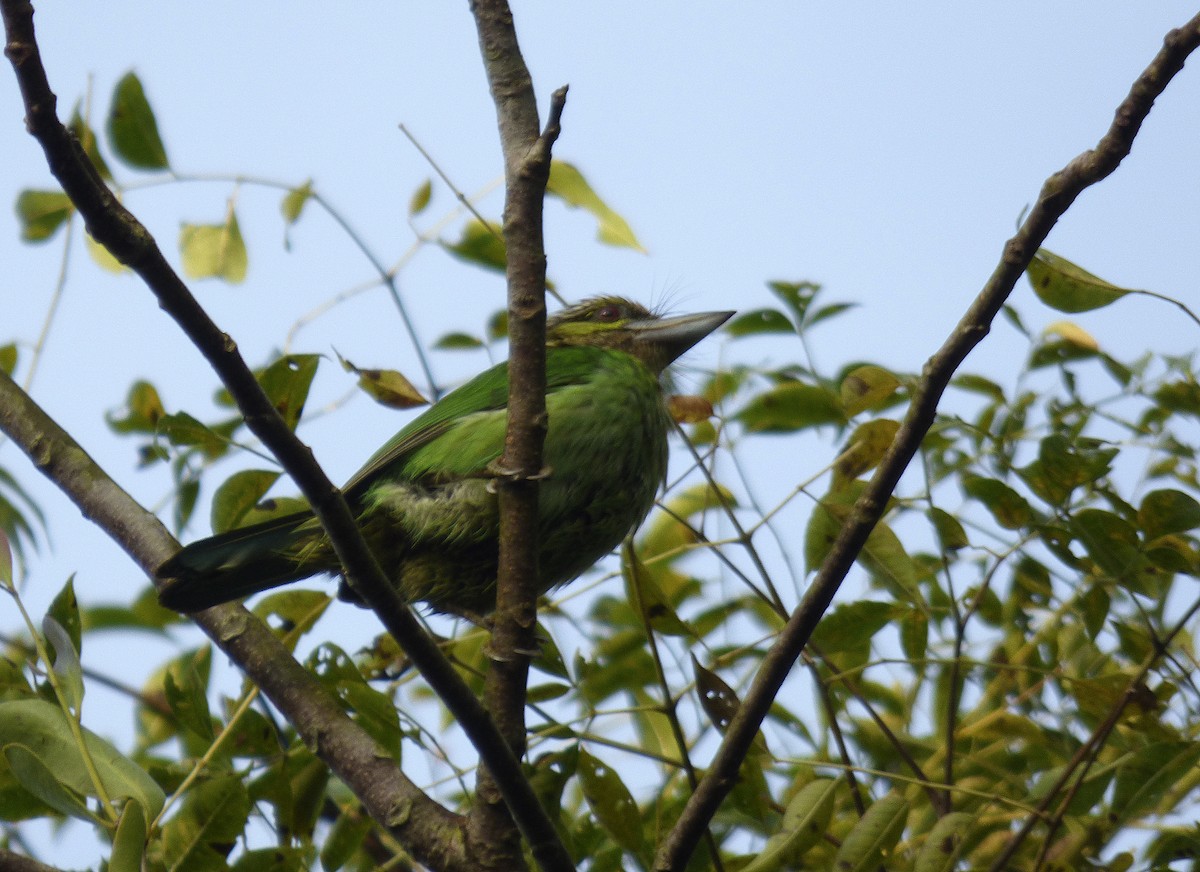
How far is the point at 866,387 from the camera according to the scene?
7.77 feet

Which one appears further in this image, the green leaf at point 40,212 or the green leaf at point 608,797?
the green leaf at point 40,212

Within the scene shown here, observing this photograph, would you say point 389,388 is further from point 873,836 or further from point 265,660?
point 873,836

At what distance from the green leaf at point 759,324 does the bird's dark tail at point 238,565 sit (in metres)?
1.03

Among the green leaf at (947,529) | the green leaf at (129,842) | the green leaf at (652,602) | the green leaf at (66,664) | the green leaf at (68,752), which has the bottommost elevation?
the green leaf at (129,842)

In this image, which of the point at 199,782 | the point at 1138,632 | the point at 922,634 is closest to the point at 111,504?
the point at 199,782

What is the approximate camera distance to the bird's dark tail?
2.49 m

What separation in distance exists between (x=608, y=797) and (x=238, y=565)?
3.25ft

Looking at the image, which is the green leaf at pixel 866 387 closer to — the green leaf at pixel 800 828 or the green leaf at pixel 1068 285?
the green leaf at pixel 1068 285

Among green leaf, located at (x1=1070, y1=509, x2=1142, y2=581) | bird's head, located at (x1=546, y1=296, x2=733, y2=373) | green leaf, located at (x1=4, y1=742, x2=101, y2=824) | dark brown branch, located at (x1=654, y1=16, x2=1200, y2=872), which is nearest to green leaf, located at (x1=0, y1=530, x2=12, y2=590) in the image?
green leaf, located at (x1=4, y1=742, x2=101, y2=824)

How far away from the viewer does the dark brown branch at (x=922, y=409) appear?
163cm

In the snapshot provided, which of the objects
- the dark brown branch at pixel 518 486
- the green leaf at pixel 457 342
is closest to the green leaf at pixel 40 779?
the dark brown branch at pixel 518 486

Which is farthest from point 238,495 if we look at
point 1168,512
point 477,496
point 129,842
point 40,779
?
point 1168,512

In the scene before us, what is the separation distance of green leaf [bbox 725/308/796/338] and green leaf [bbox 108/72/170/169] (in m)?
1.29

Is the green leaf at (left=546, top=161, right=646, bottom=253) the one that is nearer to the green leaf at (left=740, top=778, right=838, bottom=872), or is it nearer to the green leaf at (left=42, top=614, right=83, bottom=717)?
the green leaf at (left=740, top=778, right=838, bottom=872)
